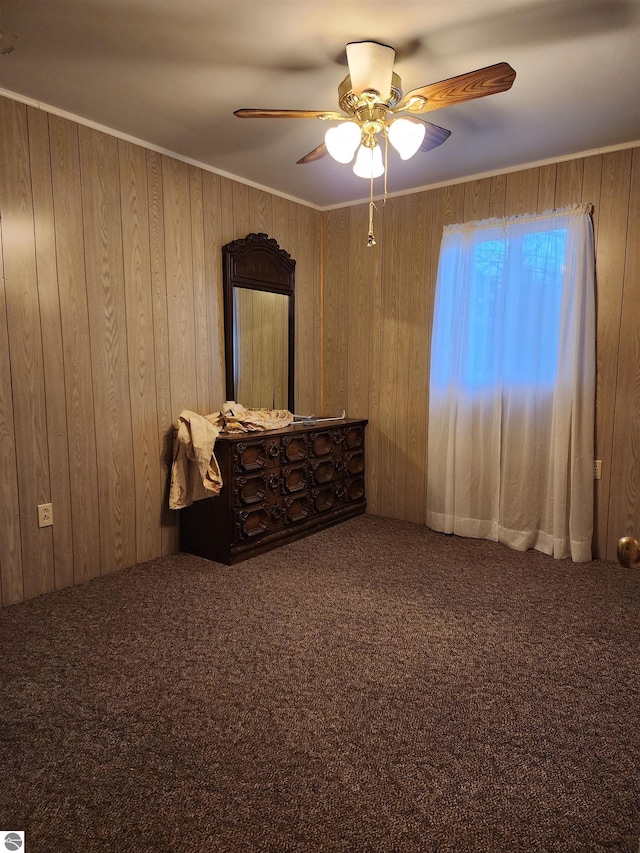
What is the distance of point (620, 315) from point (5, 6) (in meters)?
3.13

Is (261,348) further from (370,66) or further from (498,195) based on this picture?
(370,66)

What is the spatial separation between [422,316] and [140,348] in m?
1.93

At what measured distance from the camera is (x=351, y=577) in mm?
2850

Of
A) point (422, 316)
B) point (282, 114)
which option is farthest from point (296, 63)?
point (422, 316)

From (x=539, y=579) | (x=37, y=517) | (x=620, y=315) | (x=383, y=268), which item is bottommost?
(x=539, y=579)

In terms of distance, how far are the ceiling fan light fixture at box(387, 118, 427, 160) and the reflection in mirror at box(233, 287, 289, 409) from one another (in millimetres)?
1695

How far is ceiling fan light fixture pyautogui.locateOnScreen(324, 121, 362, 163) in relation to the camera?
198cm

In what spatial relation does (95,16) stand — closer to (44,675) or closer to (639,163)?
(44,675)

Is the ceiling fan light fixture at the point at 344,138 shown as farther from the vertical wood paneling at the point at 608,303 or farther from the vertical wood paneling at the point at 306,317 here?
the vertical wood paneling at the point at 306,317

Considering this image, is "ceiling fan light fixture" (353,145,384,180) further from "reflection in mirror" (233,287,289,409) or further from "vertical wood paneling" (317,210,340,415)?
"vertical wood paneling" (317,210,340,415)

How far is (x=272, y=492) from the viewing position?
3256 millimetres

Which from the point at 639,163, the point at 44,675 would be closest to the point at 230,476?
Answer: the point at 44,675

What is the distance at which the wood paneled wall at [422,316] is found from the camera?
301 cm

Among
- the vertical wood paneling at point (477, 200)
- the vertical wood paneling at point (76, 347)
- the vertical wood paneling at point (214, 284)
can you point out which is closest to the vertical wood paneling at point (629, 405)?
the vertical wood paneling at point (477, 200)
